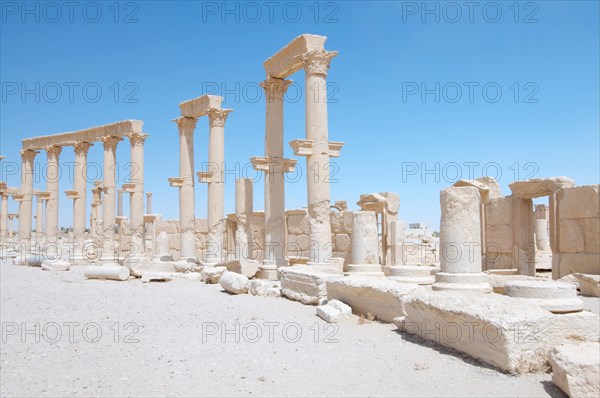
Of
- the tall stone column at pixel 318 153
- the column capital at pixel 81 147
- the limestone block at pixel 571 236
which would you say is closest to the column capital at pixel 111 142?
the column capital at pixel 81 147

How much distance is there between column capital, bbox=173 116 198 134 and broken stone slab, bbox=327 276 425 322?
14470mm

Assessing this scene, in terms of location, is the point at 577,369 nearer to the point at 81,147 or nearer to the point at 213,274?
the point at 213,274

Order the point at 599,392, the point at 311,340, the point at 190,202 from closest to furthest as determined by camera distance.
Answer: the point at 599,392, the point at 311,340, the point at 190,202

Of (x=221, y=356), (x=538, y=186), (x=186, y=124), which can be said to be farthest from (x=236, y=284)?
(x=186, y=124)

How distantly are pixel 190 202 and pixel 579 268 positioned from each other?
15.8 m

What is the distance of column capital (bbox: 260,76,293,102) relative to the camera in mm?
17469

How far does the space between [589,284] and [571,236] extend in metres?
2.36

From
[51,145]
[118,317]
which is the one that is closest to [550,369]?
[118,317]

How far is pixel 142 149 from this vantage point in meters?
25.7

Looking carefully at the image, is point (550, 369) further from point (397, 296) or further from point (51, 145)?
point (51, 145)

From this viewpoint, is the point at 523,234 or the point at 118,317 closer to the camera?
the point at 118,317

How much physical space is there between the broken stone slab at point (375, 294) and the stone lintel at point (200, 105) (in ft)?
42.4

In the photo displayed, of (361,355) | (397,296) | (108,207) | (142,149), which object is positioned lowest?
(361,355)

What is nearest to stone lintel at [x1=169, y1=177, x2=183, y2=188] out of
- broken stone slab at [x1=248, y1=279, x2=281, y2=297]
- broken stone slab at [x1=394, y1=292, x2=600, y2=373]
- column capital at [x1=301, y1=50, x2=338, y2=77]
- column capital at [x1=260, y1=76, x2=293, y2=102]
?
column capital at [x1=260, y1=76, x2=293, y2=102]
